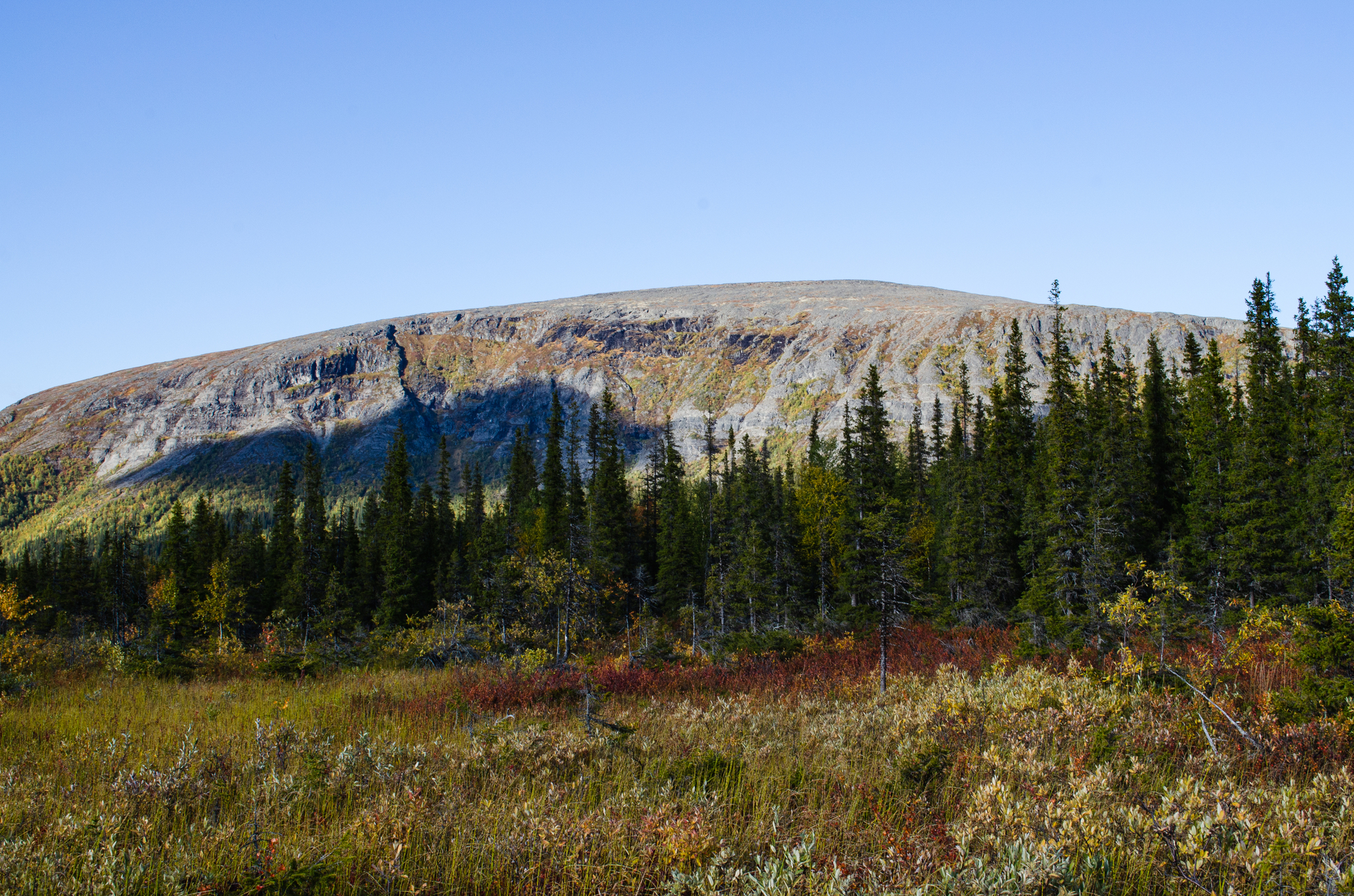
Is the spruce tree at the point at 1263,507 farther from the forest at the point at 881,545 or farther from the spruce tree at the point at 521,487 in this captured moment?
the spruce tree at the point at 521,487

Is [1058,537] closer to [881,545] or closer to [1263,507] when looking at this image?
[1263,507]

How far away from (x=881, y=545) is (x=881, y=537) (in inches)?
31.1

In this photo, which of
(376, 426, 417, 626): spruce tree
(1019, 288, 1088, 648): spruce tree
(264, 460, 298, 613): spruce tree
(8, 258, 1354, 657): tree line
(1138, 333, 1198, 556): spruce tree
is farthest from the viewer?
(264, 460, 298, 613): spruce tree

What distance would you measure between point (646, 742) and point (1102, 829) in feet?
17.9

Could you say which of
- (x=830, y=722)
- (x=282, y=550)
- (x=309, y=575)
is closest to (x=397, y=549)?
(x=309, y=575)

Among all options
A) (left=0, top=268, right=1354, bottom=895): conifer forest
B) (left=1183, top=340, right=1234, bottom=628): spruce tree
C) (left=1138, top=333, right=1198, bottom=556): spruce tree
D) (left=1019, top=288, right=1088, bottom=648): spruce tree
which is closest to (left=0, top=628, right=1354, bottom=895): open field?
→ (left=0, top=268, right=1354, bottom=895): conifer forest

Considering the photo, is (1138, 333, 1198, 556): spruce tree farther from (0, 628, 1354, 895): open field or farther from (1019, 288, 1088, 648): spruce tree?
(0, 628, 1354, 895): open field

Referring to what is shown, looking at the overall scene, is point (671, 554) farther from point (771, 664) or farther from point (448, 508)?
point (771, 664)

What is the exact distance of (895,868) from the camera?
4887 mm

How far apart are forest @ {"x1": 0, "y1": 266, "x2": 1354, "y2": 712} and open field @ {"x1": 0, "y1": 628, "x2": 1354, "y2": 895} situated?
4.11 metres

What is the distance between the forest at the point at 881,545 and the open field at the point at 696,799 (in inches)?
162

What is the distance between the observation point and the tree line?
89.8ft

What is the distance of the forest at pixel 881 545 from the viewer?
2442cm

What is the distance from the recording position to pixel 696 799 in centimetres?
689
